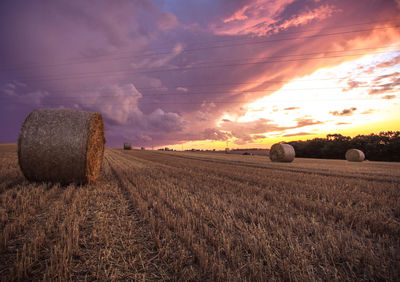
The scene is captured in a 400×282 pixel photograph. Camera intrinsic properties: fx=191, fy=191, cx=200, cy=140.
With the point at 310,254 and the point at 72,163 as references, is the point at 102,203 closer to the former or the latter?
the point at 72,163

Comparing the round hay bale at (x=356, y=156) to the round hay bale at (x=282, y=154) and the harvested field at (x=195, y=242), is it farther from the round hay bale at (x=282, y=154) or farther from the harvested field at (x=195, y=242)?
the harvested field at (x=195, y=242)

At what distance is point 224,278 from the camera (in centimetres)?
182

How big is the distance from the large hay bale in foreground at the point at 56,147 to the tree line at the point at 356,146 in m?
47.3

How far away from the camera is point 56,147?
601 cm

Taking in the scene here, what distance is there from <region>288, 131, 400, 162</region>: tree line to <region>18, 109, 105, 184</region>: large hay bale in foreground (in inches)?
1864

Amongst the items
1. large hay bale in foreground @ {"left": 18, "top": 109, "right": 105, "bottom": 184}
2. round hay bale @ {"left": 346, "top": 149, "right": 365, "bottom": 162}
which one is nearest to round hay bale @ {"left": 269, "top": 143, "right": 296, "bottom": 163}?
round hay bale @ {"left": 346, "top": 149, "right": 365, "bottom": 162}

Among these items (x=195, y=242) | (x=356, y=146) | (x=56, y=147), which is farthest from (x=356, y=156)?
(x=56, y=147)

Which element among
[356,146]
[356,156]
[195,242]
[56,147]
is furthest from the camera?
[356,146]

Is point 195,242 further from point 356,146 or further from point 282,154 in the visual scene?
point 356,146

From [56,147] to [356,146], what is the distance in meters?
52.0

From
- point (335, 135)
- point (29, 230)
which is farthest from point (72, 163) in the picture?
point (335, 135)

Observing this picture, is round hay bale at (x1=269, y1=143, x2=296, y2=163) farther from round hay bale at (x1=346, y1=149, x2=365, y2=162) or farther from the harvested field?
the harvested field

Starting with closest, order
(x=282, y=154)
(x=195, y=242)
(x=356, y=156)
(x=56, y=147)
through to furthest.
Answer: (x=195, y=242) < (x=56, y=147) < (x=282, y=154) < (x=356, y=156)

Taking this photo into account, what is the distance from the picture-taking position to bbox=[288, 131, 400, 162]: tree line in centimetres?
3488
